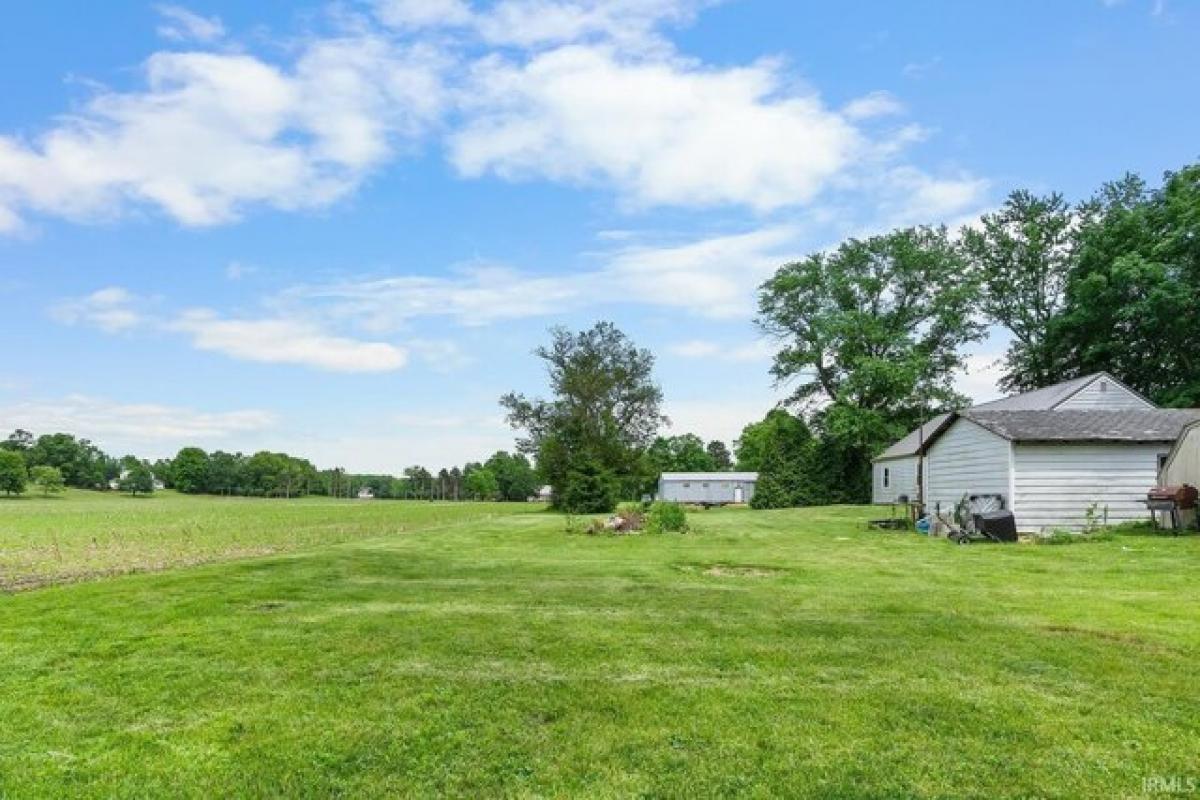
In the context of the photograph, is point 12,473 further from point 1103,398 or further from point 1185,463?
point 1185,463

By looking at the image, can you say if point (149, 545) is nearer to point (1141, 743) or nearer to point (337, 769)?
point (337, 769)

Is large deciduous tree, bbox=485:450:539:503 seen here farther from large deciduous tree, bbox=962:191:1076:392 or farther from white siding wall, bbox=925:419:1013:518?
white siding wall, bbox=925:419:1013:518

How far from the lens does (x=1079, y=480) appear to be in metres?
19.2

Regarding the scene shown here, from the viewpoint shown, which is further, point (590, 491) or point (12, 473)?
point (12, 473)

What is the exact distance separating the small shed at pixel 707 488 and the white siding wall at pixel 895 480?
20144 millimetres

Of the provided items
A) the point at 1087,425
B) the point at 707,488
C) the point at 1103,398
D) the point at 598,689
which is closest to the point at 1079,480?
the point at 1087,425

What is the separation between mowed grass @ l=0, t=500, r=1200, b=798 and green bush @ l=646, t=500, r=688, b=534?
1087 centimetres

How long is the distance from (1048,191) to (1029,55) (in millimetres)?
33632

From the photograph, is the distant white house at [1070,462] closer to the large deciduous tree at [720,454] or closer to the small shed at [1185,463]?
the small shed at [1185,463]

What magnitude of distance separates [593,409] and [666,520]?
1093 inches

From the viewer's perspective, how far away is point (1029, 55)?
49.0ft

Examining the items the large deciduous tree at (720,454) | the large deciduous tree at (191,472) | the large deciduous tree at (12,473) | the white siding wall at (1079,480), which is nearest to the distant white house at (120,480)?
the large deciduous tree at (191,472)

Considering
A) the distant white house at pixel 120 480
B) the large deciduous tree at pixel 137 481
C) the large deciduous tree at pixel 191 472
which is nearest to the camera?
the large deciduous tree at pixel 137 481

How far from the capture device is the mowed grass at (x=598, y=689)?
3.72 m
